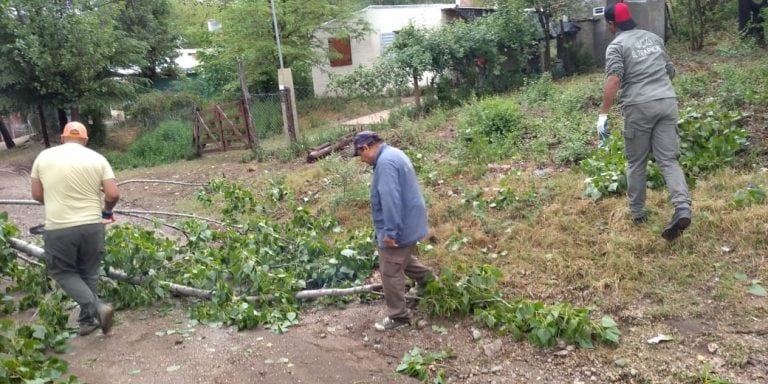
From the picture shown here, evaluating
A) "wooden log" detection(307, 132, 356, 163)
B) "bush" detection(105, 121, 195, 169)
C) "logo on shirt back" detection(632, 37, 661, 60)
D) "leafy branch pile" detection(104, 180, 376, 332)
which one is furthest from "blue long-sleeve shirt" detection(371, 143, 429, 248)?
"bush" detection(105, 121, 195, 169)

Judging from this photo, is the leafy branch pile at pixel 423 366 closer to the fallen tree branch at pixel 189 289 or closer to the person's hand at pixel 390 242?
the person's hand at pixel 390 242

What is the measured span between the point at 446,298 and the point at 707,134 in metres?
3.43

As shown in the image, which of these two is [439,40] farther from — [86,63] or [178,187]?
[86,63]

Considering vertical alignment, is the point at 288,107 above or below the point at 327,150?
above

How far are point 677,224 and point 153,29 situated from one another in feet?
76.3

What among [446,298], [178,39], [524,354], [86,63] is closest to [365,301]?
[446,298]

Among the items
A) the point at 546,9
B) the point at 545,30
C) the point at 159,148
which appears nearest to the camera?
the point at 159,148

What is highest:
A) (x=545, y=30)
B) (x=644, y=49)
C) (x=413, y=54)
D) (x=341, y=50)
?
(x=341, y=50)

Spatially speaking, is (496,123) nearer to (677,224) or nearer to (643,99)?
(643,99)

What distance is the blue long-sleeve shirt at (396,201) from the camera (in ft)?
14.1

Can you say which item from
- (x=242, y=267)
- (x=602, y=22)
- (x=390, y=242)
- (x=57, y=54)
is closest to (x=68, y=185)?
(x=242, y=267)

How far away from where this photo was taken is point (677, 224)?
470 cm

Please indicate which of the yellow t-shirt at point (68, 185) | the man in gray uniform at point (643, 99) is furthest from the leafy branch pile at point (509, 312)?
the yellow t-shirt at point (68, 185)

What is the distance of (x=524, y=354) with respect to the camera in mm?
4035
